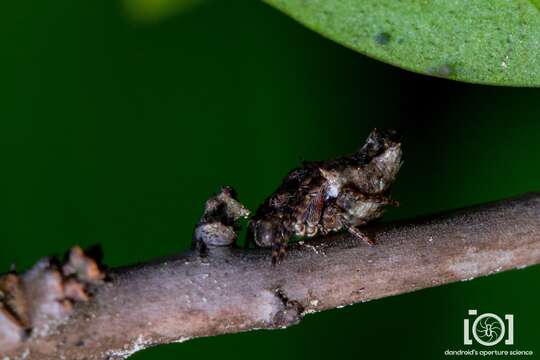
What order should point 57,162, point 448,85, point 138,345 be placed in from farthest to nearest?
point 448,85 < point 57,162 < point 138,345

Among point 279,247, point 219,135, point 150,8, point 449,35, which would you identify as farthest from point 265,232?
point 150,8

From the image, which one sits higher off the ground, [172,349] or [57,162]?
[57,162]

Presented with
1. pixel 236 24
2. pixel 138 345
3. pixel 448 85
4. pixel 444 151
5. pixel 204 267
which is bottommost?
pixel 138 345

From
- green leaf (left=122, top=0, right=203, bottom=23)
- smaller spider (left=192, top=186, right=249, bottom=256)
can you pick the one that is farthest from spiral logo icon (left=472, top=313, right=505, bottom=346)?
green leaf (left=122, top=0, right=203, bottom=23)

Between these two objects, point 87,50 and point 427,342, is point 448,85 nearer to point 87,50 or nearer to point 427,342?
point 427,342

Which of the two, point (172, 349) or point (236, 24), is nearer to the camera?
point (172, 349)

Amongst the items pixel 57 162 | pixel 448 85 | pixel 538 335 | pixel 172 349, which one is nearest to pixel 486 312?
pixel 538 335

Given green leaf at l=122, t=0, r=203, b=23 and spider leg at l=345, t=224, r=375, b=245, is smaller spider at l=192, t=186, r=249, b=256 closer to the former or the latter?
spider leg at l=345, t=224, r=375, b=245

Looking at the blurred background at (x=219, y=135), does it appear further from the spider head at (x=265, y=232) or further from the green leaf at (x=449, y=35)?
the green leaf at (x=449, y=35)
